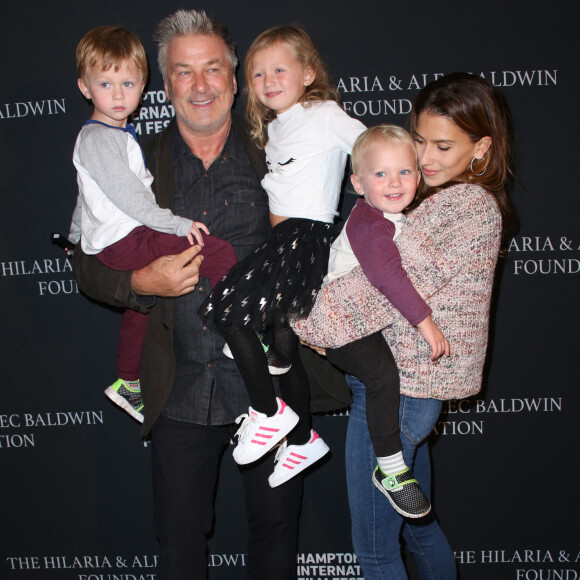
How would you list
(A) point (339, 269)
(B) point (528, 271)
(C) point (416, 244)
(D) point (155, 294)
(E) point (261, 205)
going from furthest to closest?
(B) point (528, 271)
(E) point (261, 205)
(D) point (155, 294)
(A) point (339, 269)
(C) point (416, 244)

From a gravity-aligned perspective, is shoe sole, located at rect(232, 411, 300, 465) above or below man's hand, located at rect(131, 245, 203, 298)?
below

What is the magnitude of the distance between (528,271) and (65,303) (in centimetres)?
231

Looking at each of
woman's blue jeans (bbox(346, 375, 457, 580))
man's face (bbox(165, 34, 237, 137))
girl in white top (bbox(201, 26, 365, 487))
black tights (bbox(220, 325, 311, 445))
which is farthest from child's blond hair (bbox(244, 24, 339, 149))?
woman's blue jeans (bbox(346, 375, 457, 580))

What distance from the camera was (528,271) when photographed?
2.68 metres

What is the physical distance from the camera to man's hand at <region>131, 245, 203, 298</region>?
206 cm

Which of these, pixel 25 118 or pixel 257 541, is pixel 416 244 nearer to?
pixel 257 541

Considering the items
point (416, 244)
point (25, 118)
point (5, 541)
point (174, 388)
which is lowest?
point (5, 541)

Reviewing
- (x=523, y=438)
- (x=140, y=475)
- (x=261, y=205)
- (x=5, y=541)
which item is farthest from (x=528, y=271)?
(x=5, y=541)

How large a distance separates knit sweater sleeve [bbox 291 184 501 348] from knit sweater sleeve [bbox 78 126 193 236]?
2.35 feet

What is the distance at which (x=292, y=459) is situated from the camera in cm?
220

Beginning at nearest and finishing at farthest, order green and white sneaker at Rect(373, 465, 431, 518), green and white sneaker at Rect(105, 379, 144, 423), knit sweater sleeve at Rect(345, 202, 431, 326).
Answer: knit sweater sleeve at Rect(345, 202, 431, 326) → green and white sneaker at Rect(373, 465, 431, 518) → green and white sneaker at Rect(105, 379, 144, 423)

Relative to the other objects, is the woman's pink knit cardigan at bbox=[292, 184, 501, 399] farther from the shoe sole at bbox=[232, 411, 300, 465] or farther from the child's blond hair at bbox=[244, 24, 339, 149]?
the child's blond hair at bbox=[244, 24, 339, 149]

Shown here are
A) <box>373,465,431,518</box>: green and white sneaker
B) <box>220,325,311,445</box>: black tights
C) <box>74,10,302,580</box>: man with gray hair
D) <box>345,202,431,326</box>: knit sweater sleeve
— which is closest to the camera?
<box>345,202,431,326</box>: knit sweater sleeve

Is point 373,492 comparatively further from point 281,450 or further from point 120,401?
point 120,401
